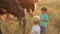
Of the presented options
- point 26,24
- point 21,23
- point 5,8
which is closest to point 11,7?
point 5,8

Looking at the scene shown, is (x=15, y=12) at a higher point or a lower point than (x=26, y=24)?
higher

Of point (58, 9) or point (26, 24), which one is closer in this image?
point (26, 24)

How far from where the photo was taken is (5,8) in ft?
21.1

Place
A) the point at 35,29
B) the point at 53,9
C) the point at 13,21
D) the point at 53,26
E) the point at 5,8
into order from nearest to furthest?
the point at 35,29 < the point at 5,8 < the point at 13,21 < the point at 53,26 < the point at 53,9

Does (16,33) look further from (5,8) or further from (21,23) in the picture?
(5,8)

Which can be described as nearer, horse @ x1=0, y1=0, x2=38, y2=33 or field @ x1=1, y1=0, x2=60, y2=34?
horse @ x1=0, y1=0, x2=38, y2=33

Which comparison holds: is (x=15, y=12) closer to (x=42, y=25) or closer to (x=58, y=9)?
(x=42, y=25)

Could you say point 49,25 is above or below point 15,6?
below

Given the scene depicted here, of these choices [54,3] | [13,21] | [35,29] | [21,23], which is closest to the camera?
[35,29]

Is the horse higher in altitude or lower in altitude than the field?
higher

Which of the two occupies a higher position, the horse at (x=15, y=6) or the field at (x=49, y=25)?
the horse at (x=15, y=6)

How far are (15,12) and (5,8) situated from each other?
0.40 m

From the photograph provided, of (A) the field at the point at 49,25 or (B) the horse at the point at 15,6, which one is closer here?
(B) the horse at the point at 15,6

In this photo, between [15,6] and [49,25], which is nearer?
[15,6]
